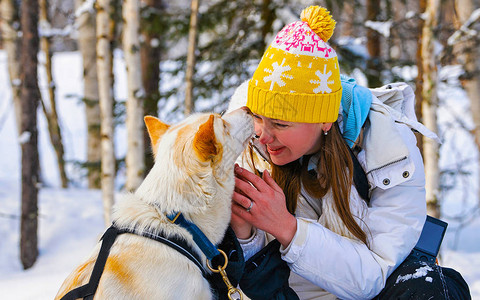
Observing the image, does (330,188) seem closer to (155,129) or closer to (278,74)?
(278,74)

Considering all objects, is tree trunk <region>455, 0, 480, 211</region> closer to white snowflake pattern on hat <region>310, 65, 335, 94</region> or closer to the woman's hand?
white snowflake pattern on hat <region>310, 65, 335, 94</region>

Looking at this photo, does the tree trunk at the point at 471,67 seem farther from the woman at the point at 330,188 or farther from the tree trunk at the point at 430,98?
the woman at the point at 330,188

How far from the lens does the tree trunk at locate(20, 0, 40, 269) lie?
5.82m

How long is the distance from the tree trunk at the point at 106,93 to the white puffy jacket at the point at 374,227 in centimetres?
352

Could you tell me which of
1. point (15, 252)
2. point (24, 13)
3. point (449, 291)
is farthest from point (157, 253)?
point (15, 252)

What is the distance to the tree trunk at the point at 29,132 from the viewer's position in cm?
582

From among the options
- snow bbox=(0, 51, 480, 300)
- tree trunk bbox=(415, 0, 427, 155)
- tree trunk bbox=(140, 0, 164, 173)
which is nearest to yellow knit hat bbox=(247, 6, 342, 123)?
snow bbox=(0, 51, 480, 300)

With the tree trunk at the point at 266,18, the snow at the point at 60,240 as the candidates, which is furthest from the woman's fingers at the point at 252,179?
the tree trunk at the point at 266,18

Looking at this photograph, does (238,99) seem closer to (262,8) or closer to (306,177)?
(306,177)

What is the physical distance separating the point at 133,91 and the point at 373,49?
4920 millimetres

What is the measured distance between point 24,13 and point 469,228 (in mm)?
8359

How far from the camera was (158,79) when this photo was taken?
25.9 ft

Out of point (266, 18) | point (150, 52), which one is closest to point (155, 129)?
point (266, 18)

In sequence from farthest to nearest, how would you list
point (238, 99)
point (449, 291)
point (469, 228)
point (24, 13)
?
point (469, 228)
point (24, 13)
point (238, 99)
point (449, 291)
